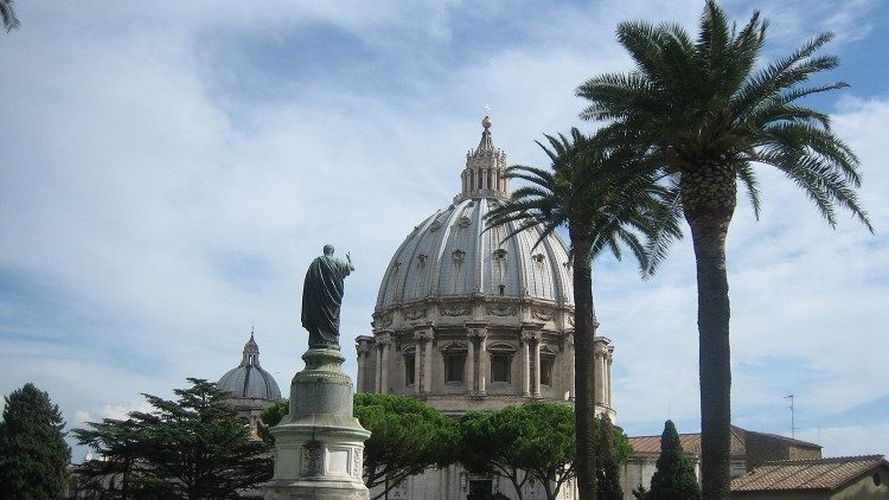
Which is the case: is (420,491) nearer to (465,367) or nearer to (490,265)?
(465,367)

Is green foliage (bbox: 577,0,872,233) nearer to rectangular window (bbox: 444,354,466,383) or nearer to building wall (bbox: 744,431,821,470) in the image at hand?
building wall (bbox: 744,431,821,470)

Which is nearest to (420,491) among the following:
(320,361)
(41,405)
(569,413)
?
(569,413)

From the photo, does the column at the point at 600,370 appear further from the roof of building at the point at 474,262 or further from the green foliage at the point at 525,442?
the green foliage at the point at 525,442

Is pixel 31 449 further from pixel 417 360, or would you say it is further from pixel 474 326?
pixel 474 326

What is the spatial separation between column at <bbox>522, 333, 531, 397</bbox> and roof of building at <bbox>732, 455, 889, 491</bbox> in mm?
42933

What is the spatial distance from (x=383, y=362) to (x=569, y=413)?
100ft

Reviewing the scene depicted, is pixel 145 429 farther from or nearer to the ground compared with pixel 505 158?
nearer to the ground

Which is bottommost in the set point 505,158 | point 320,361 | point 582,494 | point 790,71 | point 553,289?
point 582,494

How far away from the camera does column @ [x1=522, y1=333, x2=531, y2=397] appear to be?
9012cm

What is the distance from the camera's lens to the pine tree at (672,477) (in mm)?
55375

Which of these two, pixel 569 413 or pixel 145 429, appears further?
pixel 569 413

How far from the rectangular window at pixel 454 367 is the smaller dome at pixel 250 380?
48.6 meters

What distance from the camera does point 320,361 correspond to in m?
23.9

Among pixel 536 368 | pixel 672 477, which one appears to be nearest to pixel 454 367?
pixel 536 368
